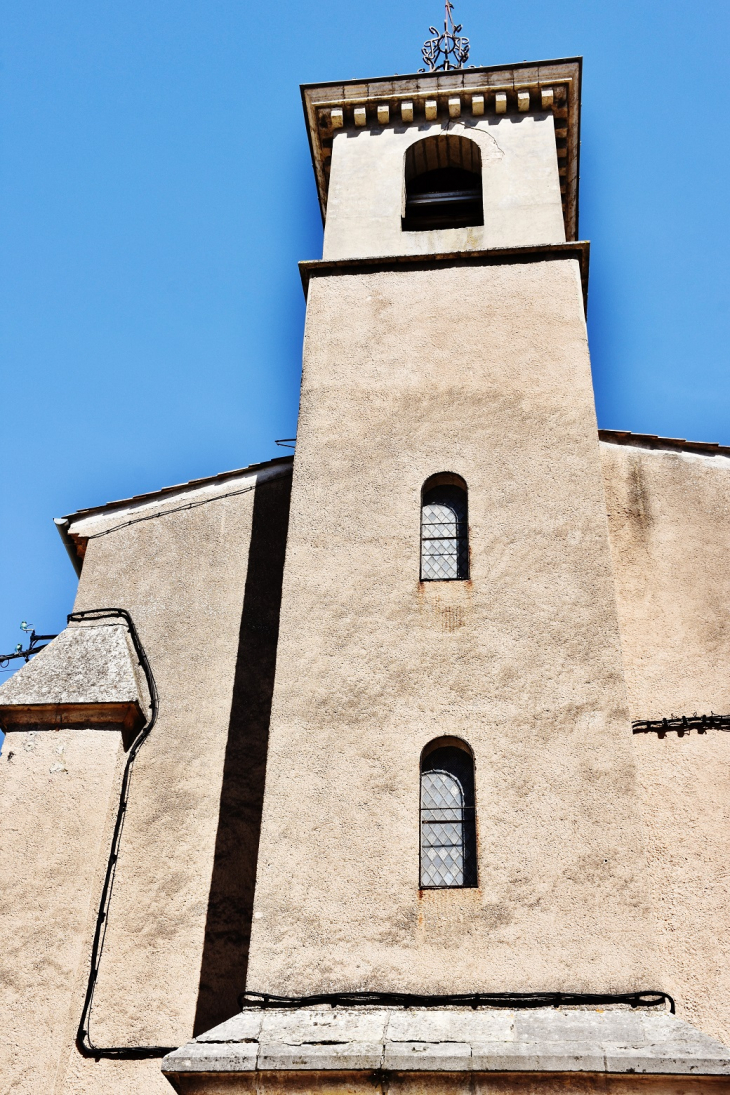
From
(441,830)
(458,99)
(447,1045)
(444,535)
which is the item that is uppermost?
(458,99)

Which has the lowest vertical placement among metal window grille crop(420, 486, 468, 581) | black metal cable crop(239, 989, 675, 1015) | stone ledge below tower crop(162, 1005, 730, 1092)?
stone ledge below tower crop(162, 1005, 730, 1092)

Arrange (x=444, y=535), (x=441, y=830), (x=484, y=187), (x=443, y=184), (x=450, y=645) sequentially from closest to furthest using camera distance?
(x=441, y=830) < (x=450, y=645) < (x=444, y=535) < (x=484, y=187) < (x=443, y=184)

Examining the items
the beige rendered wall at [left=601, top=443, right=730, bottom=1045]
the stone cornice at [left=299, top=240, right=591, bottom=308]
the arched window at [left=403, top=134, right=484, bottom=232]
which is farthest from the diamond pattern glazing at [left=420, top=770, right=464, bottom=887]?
the arched window at [left=403, top=134, right=484, bottom=232]

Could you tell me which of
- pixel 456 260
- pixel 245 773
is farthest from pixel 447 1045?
pixel 456 260

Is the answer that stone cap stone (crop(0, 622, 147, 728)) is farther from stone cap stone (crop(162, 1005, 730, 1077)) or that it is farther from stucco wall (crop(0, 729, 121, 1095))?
stone cap stone (crop(162, 1005, 730, 1077))

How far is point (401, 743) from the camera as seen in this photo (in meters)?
8.63

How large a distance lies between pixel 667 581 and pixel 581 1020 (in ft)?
14.4

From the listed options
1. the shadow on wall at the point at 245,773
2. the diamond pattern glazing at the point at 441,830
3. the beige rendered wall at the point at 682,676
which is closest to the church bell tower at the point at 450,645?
the diamond pattern glazing at the point at 441,830

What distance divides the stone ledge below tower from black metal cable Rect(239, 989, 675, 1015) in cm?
4

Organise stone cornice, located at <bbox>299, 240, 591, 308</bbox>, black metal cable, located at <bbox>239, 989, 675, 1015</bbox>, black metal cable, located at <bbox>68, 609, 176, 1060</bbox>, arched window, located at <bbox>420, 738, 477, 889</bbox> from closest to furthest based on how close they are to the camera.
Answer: black metal cable, located at <bbox>239, 989, 675, 1015</bbox> < arched window, located at <bbox>420, 738, 477, 889</bbox> < black metal cable, located at <bbox>68, 609, 176, 1060</bbox> < stone cornice, located at <bbox>299, 240, 591, 308</bbox>

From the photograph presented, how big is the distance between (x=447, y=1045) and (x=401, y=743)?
7.47 ft

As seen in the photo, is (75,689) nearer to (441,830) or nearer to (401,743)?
(401,743)

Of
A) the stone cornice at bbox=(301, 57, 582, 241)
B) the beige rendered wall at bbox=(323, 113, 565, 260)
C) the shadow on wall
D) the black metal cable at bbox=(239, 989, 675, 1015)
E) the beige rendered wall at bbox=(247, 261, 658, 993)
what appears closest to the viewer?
the black metal cable at bbox=(239, 989, 675, 1015)

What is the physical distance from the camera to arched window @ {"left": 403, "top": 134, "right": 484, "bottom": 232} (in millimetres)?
13734
